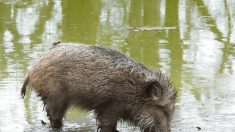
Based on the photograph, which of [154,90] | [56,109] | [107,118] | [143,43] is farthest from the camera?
[143,43]

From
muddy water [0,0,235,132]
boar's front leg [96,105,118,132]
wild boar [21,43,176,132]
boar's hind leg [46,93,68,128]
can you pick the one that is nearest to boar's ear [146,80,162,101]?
wild boar [21,43,176,132]

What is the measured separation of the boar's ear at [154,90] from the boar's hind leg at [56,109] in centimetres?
114

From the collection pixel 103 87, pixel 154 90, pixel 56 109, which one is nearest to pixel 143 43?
pixel 56 109

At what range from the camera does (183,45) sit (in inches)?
506

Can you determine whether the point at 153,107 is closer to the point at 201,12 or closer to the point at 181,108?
the point at 181,108

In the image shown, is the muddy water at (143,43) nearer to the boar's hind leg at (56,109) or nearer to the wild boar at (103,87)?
the boar's hind leg at (56,109)

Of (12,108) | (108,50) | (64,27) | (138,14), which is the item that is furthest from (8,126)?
Result: (138,14)

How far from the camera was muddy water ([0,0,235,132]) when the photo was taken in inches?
333

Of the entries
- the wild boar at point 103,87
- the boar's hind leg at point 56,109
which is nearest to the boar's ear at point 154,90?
the wild boar at point 103,87

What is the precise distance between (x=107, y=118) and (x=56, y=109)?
777 mm

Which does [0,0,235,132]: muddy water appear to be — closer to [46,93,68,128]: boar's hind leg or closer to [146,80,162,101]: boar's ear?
[46,93,68,128]: boar's hind leg

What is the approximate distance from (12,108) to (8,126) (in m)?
0.80

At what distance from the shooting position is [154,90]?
716 cm

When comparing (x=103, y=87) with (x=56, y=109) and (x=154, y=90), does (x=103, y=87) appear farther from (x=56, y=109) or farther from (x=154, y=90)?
(x=56, y=109)
